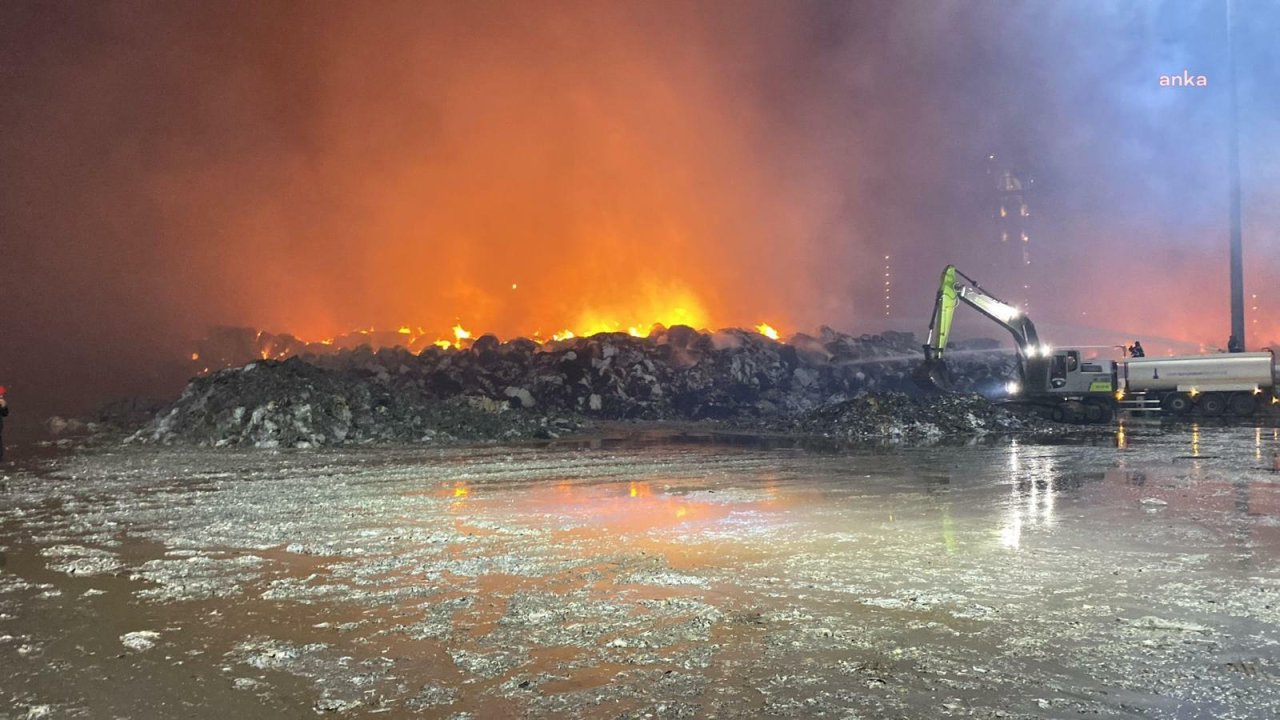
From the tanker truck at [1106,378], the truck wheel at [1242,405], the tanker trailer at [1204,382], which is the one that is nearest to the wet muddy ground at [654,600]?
the tanker truck at [1106,378]

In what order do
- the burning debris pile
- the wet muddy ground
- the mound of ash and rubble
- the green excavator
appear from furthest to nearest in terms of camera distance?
the green excavator, the mound of ash and rubble, the burning debris pile, the wet muddy ground

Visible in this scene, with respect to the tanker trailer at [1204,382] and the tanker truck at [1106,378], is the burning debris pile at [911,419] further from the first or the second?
the tanker trailer at [1204,382]

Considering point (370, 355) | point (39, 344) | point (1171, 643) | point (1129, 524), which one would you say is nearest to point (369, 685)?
point (1171, 643)

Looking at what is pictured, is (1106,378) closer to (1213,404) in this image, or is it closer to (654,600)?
(1213,404)

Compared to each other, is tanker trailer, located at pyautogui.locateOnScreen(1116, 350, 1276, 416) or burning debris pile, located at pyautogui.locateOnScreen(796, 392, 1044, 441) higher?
tanker trailer, located at pyautogui.locateOnScreen(1116, 350, 1276, 416)

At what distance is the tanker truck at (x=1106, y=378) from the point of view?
22.6 meters

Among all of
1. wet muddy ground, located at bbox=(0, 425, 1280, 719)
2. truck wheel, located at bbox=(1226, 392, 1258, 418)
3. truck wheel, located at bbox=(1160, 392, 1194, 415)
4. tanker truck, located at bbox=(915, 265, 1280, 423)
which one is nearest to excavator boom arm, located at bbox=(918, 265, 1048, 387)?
tanker truck, located at bbox=(915, 265, 1280, 423)

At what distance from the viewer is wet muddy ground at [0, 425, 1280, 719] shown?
12.7ft

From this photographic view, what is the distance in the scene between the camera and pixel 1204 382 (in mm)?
22969

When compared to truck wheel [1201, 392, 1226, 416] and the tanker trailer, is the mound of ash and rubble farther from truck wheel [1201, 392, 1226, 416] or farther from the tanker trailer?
truck wheel [1201, 392, 1226, 416]

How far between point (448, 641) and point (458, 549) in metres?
2.59

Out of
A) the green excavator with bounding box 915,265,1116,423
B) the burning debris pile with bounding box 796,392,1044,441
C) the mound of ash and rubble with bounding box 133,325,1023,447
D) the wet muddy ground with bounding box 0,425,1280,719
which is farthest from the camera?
the green excavator with bounding box 915,265,1116,423

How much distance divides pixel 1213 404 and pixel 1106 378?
130 inches

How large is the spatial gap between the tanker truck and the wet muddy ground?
12.0m
